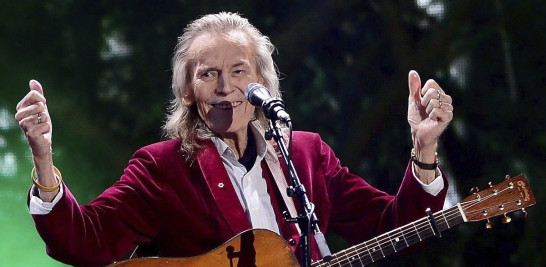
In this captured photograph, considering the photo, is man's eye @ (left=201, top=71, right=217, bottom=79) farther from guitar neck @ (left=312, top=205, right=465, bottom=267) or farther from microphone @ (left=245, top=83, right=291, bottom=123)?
guitar neck @ (left=312, top=205, right=465, bottom=267)

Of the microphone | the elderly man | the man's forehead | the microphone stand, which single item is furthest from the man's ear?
the microphone stand

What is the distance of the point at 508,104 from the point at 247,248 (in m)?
2.27

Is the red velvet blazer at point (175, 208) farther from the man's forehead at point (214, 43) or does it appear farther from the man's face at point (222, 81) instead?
the man's forehead at point (214, 43)

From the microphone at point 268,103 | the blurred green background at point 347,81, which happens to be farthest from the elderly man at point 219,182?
the blurred green background at point 347,81

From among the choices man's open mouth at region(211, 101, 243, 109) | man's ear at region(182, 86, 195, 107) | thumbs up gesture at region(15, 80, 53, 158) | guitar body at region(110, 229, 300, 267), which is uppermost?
man's ear at region(182, 86, 195, 107)

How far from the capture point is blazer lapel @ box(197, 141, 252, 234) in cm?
312

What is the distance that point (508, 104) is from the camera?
452cm

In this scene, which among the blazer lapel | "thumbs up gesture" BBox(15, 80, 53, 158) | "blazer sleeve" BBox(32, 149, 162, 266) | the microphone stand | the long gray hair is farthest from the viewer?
the long gray hair

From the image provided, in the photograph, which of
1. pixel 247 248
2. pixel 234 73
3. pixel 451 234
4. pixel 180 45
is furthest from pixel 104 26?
pixel 451 234

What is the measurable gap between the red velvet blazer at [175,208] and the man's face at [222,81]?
0.46 ft

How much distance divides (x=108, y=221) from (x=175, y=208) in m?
0.27

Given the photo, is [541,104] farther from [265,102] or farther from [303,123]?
[265,102]

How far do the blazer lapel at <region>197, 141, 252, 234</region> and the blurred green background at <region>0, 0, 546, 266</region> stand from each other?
1.26 metres

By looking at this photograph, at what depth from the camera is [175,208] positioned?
124 inches
